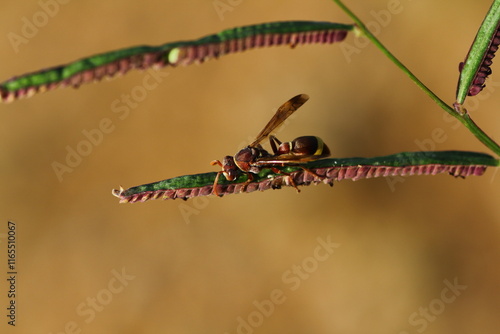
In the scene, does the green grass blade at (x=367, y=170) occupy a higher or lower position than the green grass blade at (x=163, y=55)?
lower

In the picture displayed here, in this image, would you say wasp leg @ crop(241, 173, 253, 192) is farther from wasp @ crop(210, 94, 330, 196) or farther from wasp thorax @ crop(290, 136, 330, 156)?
wasp thorax @ crop(290, 136, 330, 156)

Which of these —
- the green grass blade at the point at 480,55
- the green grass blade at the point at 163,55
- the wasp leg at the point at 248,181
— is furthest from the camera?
the wasp leg at the point at 248,181

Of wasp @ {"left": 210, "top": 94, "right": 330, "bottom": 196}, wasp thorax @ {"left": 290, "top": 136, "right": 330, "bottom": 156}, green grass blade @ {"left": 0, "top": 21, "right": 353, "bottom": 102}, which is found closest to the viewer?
green grass blade @ {"left": 0, "top": 21, "right": 353, "bottom": 102}

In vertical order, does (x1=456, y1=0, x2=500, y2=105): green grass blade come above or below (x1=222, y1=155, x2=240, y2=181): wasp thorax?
below

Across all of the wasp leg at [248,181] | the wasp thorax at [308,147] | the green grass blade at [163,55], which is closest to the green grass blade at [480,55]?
the green grass blade at [163,55]

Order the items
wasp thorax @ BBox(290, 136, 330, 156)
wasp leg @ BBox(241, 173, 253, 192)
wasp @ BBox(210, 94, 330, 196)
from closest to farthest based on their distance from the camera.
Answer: wasp leg @ BBox(241, 173, 253, 192) < wasp @ BBox(210, 94, 330, 196) < wasp thorax @ BBox(290, 136, 330, 156)

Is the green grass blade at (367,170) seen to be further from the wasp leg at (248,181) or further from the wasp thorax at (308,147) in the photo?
the wasp thorax at (308,147)

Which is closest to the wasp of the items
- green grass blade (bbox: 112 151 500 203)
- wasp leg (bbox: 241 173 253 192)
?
wasp leg (bbox: 241 173 253 192)

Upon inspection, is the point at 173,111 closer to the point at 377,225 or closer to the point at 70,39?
the point at 70,39

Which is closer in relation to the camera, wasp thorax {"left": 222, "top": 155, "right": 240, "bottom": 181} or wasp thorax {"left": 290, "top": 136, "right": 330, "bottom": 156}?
wasp thorax {"left": 222, "top": 155, "right": 240, "bottom": 181}
